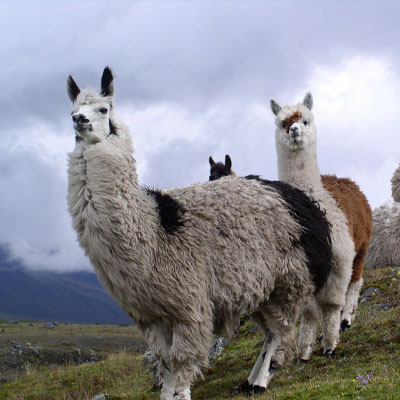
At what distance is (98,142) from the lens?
5.47 m

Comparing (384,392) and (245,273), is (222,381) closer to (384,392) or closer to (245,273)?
(245,273)

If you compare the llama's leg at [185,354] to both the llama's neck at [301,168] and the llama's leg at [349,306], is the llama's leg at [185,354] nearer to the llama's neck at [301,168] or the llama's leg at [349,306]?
the llama's neck at [301,168]

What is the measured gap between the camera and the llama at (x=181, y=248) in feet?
17.4

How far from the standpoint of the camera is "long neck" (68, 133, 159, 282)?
17.1 feet

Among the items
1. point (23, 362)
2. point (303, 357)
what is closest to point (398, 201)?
point (303, 357)

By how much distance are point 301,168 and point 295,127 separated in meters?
0.65

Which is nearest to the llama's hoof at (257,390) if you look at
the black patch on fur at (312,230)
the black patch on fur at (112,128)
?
the black patch on fur at (312,230)

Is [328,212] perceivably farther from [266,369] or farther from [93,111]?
[93,111]

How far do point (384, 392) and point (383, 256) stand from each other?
1003 centimetres

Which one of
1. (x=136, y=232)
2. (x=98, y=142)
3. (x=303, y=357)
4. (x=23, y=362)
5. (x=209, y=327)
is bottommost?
(x=23, y=362)

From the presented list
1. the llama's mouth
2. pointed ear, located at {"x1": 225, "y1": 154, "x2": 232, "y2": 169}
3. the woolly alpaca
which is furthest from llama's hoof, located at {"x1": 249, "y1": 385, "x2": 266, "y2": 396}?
the woolly alpaca

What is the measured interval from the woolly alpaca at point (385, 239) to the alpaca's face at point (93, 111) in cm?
1049

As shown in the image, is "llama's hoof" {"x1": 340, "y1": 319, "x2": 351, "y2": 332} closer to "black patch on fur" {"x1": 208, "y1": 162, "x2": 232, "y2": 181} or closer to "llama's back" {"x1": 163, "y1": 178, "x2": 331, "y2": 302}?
"llama's back" {"x1": 163, "y1": 178, "x2": 331, "y2": 302}

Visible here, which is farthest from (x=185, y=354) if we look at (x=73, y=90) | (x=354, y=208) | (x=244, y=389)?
(x=354, y=208)
